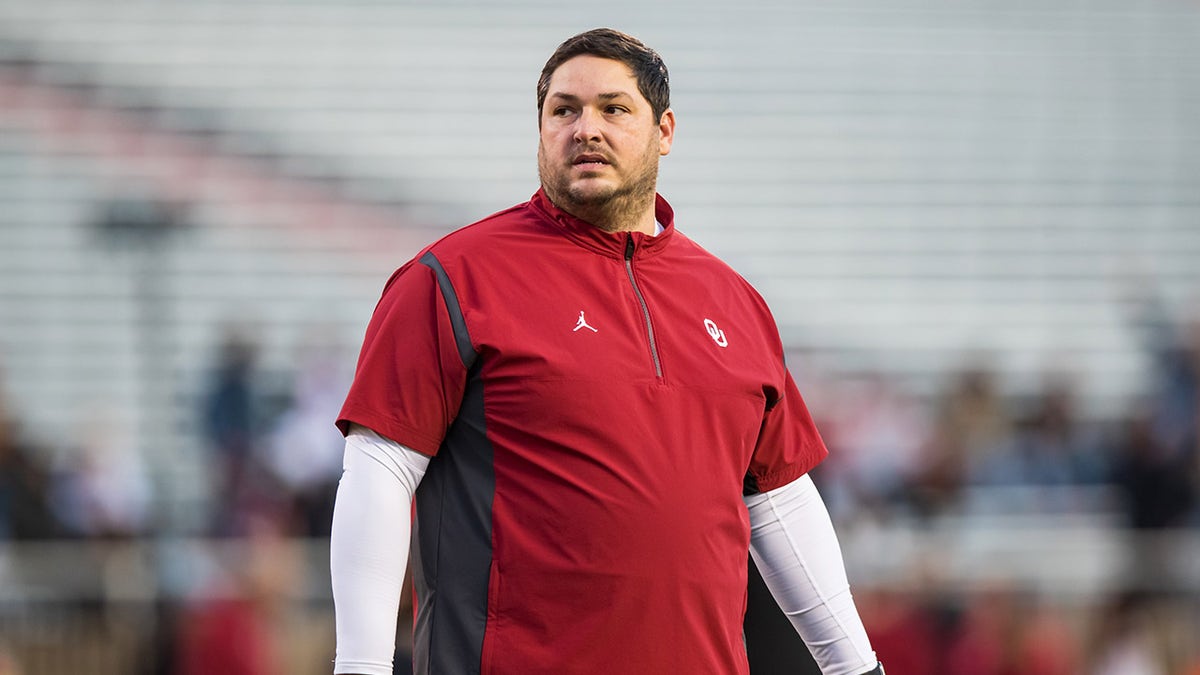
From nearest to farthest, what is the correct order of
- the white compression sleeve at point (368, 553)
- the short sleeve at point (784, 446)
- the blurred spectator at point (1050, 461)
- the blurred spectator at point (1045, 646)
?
the white compression sleeve at point (368, 553)
the short sleeve at point (784, 446)
the blurred spectator at point (1045, 646)
the blurred spectator at point (1050, 461)

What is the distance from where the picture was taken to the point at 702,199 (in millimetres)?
11281

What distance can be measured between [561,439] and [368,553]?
330 millimetres

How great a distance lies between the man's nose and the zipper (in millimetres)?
177

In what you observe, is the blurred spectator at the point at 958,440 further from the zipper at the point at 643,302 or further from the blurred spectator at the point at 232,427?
the zipper at the point at 643,302

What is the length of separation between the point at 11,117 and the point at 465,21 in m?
3.03

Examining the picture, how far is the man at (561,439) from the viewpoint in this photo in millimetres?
2533

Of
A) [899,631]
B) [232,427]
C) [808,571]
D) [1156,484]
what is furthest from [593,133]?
[1156,484]

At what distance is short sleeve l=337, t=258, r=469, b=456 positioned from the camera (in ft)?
8.32

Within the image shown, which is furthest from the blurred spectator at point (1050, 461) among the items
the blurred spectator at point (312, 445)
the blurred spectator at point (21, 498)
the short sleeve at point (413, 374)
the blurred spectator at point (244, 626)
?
the short sleeve at point (413, 374)

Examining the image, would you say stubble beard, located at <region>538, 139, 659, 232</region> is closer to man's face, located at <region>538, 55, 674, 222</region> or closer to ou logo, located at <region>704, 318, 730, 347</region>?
man's face, located at <region>538, 55, 674, 222</region>

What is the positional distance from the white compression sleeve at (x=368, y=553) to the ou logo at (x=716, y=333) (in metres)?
0.55

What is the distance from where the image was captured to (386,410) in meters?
2.54

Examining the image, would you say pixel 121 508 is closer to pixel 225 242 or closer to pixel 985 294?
pixel 225 242

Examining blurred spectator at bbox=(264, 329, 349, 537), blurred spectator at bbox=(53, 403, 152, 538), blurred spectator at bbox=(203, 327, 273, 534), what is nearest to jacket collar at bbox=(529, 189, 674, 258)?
blurred spectator at bbox=(264, 329, 349, 537)
